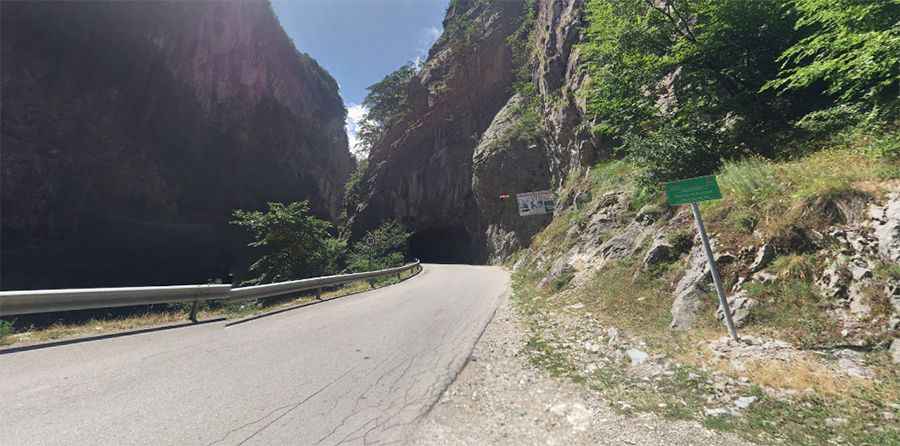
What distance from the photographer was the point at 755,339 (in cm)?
386

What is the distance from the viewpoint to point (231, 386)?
11.7ft

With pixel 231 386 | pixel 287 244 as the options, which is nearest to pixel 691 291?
pixel 231 386

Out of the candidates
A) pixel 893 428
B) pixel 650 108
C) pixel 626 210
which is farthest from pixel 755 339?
pixel 650 108

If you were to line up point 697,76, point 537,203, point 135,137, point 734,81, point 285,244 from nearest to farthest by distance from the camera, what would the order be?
point 734,81 < point 697,76 < point 285,244 < point 537,203 < point 135,137

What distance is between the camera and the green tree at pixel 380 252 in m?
26.0

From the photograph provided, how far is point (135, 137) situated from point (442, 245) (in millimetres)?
35555

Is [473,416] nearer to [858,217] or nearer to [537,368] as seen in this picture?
[537,368]

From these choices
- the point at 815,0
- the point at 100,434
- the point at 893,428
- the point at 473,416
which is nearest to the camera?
the point at 893,428

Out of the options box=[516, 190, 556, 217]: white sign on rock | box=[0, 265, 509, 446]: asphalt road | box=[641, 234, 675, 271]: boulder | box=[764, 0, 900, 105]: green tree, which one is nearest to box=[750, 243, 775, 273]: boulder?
box=[641, 234, 675, 271]: boulder

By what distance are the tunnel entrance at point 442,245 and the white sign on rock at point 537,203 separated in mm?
Answer: 15144

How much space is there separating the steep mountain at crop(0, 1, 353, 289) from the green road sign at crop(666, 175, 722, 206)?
130ft

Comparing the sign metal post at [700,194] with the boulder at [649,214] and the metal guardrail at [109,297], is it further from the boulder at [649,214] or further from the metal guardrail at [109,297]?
the metal guardrail at [109,297]

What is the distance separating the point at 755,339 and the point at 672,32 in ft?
33.2

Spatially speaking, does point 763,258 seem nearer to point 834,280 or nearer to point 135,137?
point 834,280
